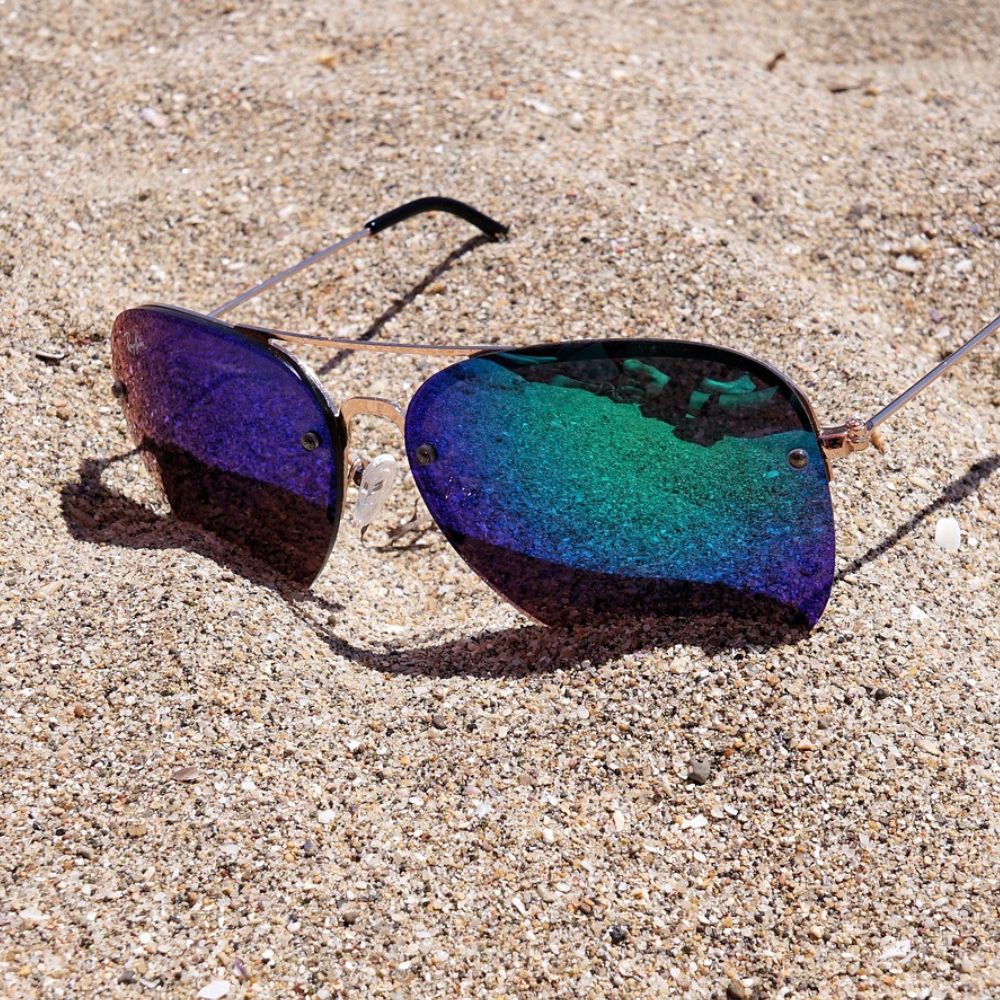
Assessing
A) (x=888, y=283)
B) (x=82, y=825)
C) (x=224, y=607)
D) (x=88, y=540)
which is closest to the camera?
(x=82, y=825)

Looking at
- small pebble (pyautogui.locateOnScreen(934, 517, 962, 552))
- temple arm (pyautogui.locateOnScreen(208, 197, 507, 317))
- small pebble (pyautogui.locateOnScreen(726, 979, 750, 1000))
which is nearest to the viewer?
small pebble (pyautogui.locateOnScreen(726, 979, 750, 1000))

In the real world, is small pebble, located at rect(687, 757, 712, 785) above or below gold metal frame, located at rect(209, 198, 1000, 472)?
below

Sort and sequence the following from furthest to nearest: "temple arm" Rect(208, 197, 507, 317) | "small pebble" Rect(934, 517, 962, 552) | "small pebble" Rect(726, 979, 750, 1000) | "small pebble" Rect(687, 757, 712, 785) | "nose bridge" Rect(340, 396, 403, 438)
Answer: "temple arm" Rect(208, 197, 507, 317) < "small pebble" Rect(934, 517, 962, 552) < "nose bridge" Rect(340, 396, 403, 438) < "small pebble" Rect(687, 757, 712, 785) < "small pebble" Rect(726, 979, 750, 1000)

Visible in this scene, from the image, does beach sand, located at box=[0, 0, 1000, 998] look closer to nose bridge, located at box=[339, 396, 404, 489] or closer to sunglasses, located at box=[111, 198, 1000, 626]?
sunglasses, located at box=[111, 198, 1000, 626]

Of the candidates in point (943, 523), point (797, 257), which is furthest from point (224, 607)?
point (797, 257)

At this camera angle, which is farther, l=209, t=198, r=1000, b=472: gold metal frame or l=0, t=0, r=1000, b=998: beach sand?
l=209, t=198, r=1000, b=472: gold metal frame

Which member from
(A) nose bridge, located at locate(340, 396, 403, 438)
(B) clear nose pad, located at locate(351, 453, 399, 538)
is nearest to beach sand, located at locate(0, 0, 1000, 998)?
(B) clear nose pad, located at locate(351, 453, 399, 538)

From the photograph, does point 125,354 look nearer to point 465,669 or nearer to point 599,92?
point 465,669

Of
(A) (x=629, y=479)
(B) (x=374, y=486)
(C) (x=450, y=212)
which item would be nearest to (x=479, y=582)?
(B) (x=374, y=486)

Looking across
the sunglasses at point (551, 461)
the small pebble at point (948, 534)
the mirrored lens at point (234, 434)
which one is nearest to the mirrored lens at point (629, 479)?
the sunglasses at point (551, 461)
